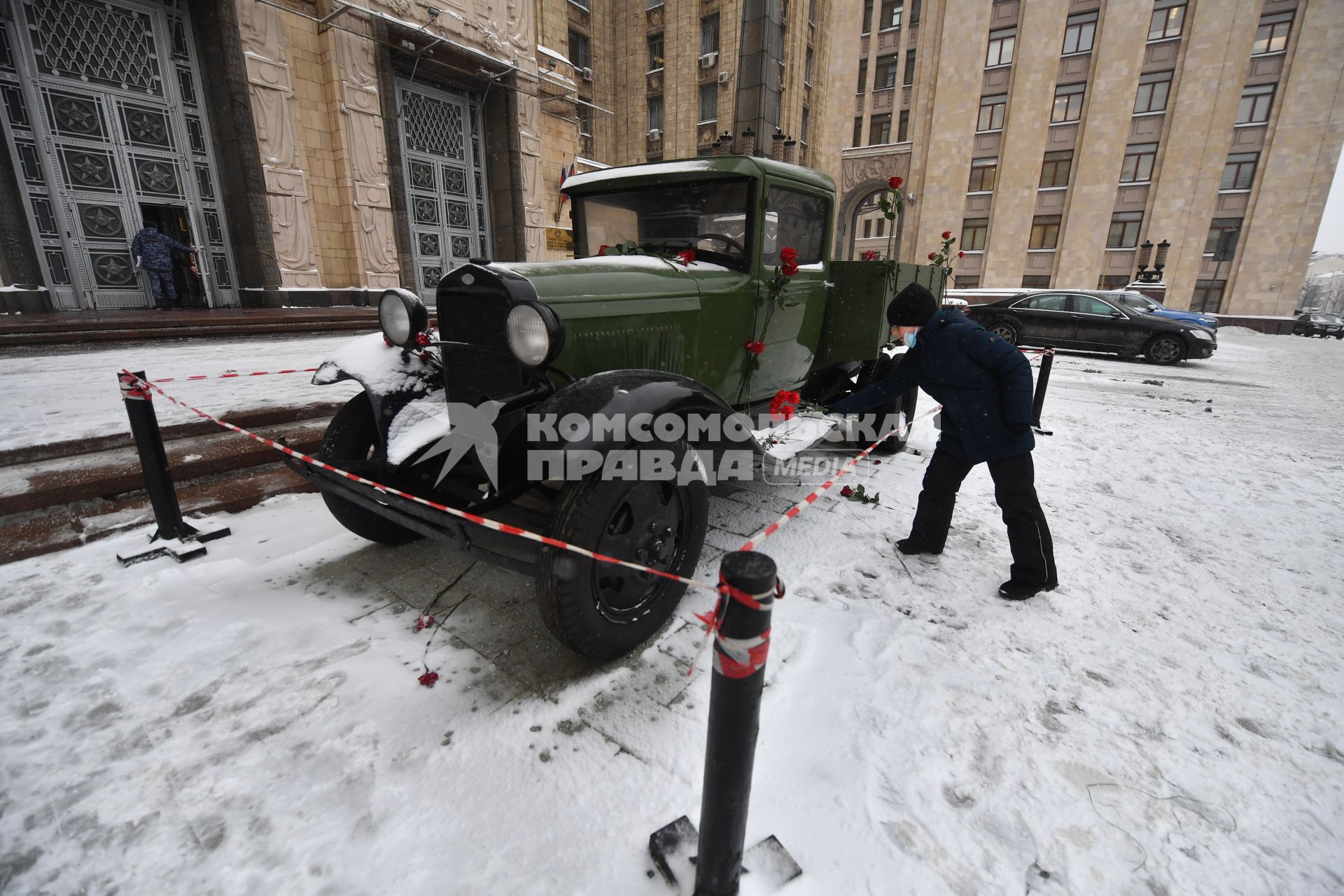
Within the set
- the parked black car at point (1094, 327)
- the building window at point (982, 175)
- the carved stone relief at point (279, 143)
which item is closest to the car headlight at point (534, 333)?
the carved stone relief at point (279, 143)

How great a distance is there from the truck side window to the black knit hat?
86cm

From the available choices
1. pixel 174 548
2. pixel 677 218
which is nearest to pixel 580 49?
pixel 677 218

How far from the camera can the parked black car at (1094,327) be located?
11102 millimetres

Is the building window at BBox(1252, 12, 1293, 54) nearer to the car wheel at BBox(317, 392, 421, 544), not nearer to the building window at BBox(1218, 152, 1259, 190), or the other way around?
the building window at BBox(1218, 152, 1259, 190)

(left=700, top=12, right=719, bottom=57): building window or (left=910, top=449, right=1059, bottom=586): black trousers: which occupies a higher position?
(left=700, top=12, right=719, bottom=57): building window

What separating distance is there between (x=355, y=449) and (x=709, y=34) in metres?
29.0

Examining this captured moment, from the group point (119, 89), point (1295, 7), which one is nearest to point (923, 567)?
point (119, 89)

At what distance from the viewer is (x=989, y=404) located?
9.08 ft

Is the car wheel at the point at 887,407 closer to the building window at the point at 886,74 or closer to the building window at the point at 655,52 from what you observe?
the building window at the point at 655,52

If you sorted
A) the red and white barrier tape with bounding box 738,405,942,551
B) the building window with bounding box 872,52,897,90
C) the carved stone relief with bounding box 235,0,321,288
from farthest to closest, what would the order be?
the building window with bounding box 872,52,897,90 → the carved stone relief with bounding box 235,0,321,288 → the red and white barrier tape with bounding box 738,405,942,551

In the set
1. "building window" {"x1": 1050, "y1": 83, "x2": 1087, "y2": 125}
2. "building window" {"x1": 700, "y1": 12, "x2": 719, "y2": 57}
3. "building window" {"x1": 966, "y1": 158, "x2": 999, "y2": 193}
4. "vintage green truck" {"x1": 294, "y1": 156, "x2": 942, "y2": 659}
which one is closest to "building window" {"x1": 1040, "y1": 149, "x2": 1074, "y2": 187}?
"building window" {"x1": 1050, "y1": 83, "x2": 1087, "y2": 125}

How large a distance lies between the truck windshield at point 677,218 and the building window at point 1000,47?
105ft

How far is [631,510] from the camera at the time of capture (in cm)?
214

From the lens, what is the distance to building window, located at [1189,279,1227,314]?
80.6ft
